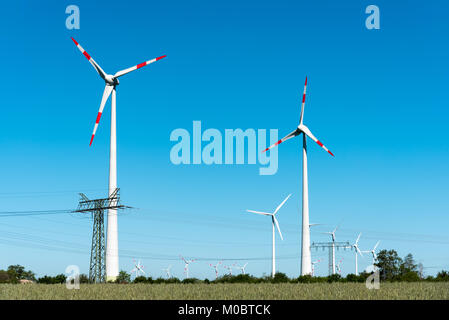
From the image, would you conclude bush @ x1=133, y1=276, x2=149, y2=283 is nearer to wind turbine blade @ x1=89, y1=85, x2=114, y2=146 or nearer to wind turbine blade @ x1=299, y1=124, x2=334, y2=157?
wind turbine blade @ x1=89, y1=85, x2=114, y2=146

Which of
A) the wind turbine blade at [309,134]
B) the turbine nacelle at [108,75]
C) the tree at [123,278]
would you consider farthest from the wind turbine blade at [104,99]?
the wind turbine blade at [309,134]

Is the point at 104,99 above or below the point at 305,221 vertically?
above

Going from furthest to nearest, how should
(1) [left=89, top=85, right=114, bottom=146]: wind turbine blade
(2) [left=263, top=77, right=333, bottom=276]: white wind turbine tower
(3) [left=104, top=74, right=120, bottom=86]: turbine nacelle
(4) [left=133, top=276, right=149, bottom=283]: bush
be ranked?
(3) [left=104, top=74, right=120, bottom=86]: turbine nacelle
(2) [left=263, top=77, right=333, bottom=276]: white wind turbine tower
(1) [left=89, top=85, right=114, bottom=146]: wind turbine blade
(4) [left=133, top=276, right=149, bottom=283]: bush

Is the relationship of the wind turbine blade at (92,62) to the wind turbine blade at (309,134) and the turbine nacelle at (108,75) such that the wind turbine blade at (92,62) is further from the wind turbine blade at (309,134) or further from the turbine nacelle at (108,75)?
the wind turbine blade at (309,134)

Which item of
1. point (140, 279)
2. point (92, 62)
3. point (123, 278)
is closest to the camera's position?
point (140, 279)

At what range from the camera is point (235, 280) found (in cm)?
8006

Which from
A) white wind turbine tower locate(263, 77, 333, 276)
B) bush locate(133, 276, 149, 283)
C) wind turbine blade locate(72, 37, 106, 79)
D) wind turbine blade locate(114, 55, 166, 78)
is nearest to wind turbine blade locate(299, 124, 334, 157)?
white wind turbine tower locate(263, 77, 333, 276)

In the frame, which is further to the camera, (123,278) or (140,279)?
(123,278)

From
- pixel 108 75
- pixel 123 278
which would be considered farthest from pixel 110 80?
pixel 123 278

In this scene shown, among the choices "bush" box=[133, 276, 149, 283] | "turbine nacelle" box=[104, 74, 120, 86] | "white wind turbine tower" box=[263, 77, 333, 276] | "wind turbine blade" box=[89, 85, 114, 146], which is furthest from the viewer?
"turbine nacelle" box=[104, 74, 120, 86]

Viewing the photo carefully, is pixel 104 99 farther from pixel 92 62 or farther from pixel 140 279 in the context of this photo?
pixel 140 279
